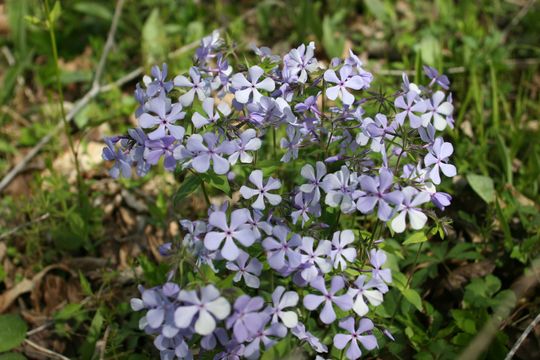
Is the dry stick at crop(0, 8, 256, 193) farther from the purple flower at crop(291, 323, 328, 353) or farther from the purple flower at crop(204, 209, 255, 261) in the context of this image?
the purple flower at crop(291, 323, 328, 353)

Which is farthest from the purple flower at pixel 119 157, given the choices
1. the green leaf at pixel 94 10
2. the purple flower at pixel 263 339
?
the green leaf at pixel 94 10

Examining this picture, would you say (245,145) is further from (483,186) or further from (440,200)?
(483,186)

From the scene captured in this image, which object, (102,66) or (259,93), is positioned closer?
(259,93)

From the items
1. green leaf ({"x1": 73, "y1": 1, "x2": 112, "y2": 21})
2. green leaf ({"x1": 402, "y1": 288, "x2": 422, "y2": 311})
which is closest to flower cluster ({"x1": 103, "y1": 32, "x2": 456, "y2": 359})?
green leaf ({"x1": 402, "y1": 288, "x2": 422, "y2": 311})

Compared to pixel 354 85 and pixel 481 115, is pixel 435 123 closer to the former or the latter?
pixel 354 85

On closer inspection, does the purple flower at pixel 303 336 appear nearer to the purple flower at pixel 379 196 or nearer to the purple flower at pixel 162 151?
the purple flower at pixel 379 196

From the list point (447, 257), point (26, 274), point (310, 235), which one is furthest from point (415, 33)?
point (26, 274)
